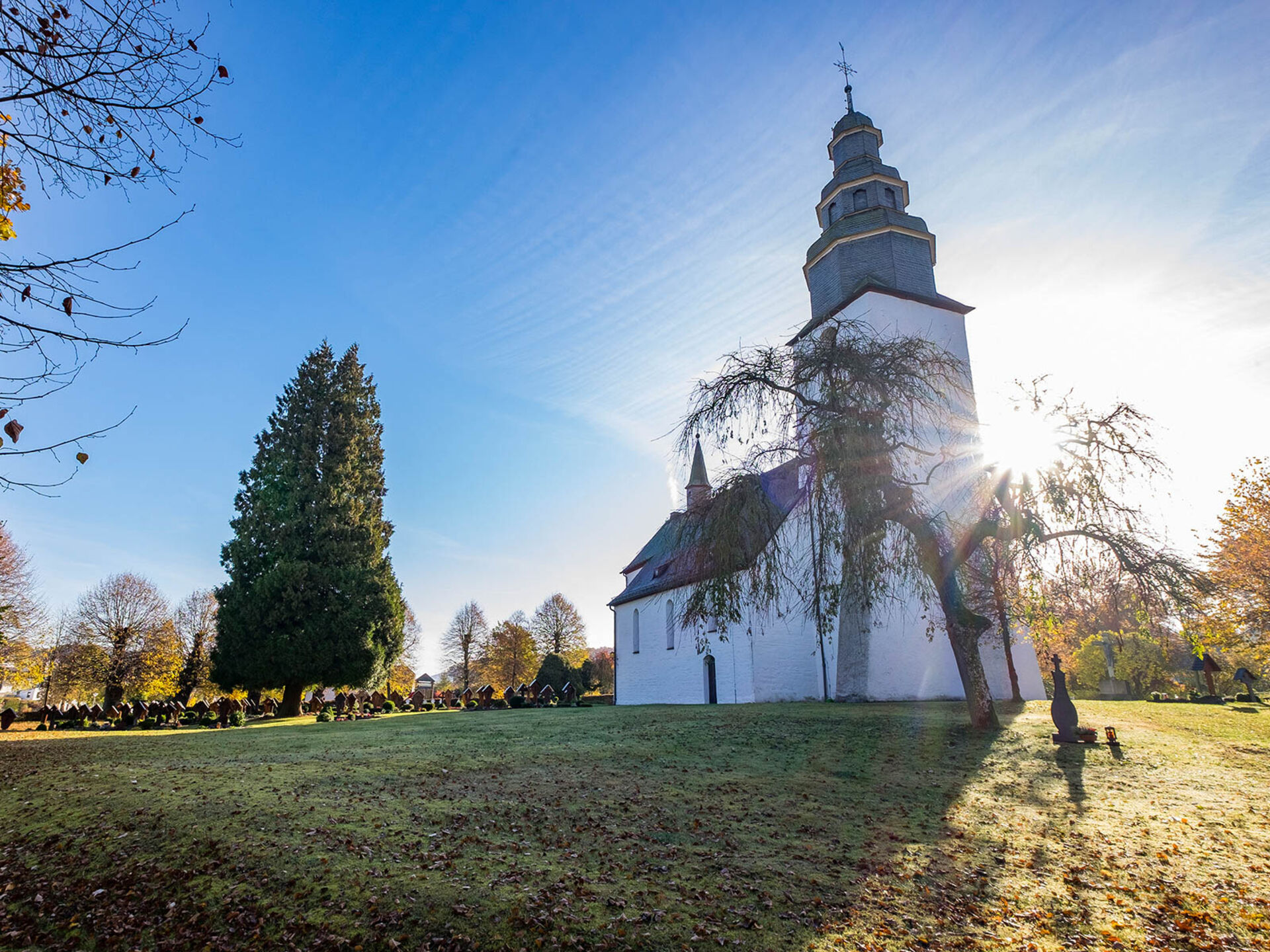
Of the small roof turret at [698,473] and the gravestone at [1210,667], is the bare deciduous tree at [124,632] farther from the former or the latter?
the gravestone at [1210,667]

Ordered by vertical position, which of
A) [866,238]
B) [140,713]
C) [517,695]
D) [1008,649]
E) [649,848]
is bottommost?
[649,848]

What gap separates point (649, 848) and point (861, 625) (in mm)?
16971

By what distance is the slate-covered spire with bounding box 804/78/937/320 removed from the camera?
81.6 ft

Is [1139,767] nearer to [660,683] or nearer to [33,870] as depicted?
[33,870]

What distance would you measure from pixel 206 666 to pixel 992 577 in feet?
128

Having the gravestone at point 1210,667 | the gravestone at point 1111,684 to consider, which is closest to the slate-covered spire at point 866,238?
the gravestone at point 1210,667

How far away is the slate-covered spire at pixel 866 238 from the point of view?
24859mm

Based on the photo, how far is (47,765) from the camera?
11.7 metres

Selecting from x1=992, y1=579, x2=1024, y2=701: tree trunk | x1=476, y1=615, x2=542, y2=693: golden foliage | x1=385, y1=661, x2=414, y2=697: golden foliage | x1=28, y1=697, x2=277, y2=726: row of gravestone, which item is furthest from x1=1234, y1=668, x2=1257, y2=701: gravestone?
x1=385, y1=661, x2=414, y2=697: golden foliage

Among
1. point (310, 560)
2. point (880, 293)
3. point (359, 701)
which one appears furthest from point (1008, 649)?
point (310, 560)

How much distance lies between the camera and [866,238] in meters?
25.0

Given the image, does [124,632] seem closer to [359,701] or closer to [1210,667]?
[359,701]

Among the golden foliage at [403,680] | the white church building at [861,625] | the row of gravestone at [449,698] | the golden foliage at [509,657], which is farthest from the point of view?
the golden foliage at [509,657]

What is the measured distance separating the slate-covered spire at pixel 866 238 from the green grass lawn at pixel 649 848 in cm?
1738
